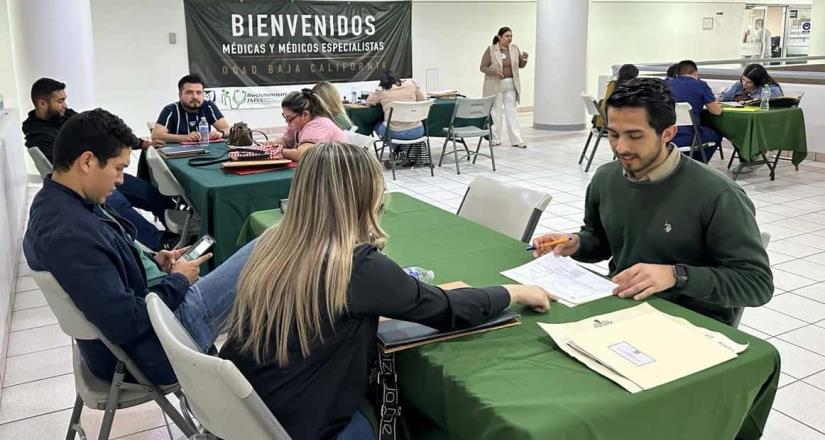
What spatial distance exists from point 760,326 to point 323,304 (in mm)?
2744

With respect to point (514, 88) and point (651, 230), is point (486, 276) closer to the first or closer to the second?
point (651, 230)

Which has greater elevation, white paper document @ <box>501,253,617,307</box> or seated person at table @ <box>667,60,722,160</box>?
seated person at table @ <box>667,60,722,160</box>

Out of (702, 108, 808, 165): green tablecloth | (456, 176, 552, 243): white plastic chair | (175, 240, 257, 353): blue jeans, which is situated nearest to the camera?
(175, 240, 257, 353): blue jeans

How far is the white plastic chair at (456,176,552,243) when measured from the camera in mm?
2723

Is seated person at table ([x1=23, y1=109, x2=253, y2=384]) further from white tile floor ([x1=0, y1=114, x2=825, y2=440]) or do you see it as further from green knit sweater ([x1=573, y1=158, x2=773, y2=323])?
green knit sweater ([x1=573, y1=158, x2=773, y2=323])

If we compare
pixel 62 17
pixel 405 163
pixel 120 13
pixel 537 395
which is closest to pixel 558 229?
pixel 405 163

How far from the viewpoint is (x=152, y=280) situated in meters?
2.28

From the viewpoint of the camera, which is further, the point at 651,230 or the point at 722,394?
the point at 651,230

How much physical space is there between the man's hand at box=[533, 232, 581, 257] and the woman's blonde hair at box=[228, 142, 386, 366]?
0.71m

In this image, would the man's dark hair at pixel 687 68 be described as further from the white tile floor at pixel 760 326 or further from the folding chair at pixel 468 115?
the folding chair at pixel 468 115

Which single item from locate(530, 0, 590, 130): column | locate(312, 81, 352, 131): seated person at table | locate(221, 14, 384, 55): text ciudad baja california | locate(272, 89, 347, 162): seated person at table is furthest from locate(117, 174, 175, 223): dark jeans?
locate(530, 0, 590, 130): column

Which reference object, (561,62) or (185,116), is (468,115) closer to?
(561,62)

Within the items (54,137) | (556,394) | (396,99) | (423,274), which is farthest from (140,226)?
(396,99)

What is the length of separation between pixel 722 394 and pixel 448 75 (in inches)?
411
